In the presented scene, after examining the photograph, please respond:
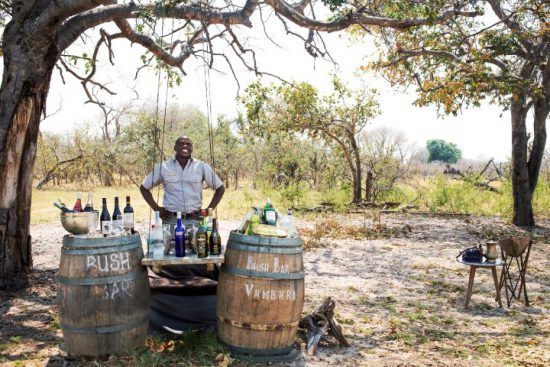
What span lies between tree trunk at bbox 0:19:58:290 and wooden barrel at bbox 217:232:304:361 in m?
3.24

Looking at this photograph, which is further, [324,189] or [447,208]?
[324,189]

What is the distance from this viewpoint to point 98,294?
3820 mm

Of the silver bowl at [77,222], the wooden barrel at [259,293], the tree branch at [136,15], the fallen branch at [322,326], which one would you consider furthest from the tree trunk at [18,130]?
the fallen branch at [322,326]

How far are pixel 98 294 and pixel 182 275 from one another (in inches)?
55.0

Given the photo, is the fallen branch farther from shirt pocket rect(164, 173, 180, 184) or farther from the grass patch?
shirt pocket rect(164, 173, 180, 184)

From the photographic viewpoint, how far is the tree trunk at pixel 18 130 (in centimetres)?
590

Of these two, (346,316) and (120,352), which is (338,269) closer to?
(346,316)

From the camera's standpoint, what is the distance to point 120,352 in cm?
395

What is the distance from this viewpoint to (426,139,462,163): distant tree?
2908 inches

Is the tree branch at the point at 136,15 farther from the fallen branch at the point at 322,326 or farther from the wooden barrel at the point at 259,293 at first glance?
the fallen branch at the point at 322,326

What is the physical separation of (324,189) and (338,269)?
39.4 feet

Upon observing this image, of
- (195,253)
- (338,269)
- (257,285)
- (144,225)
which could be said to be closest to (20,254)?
(195,253)

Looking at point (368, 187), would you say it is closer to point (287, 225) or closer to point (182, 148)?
point (182, 148)

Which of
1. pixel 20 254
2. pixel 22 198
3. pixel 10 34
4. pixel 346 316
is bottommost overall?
pixel 346 316
